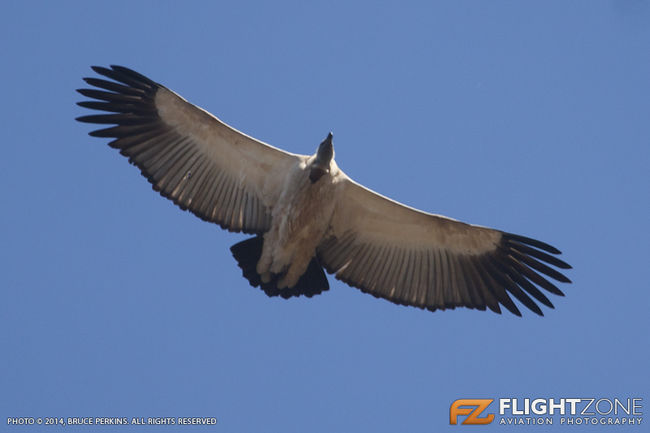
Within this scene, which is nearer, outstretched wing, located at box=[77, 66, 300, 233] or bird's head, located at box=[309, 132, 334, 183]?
bird's head, located at box=[309, 132, 334, 183]

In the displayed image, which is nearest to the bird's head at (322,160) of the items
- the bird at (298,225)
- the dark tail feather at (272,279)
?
the bird at (298,225)

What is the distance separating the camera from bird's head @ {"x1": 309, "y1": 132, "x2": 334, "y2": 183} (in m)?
12.2

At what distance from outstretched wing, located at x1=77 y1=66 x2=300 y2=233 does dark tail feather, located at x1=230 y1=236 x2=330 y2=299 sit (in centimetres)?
26

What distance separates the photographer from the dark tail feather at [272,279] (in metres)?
12.7

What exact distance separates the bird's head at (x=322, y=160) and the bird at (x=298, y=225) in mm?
328

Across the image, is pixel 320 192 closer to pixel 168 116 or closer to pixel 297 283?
pixel 297 283

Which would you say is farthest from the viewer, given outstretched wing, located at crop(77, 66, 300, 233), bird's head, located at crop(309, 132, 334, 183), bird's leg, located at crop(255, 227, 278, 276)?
outstretched wing, located at crop(77, 66, 300, 233)

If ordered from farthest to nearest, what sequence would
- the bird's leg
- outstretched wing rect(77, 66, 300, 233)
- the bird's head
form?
outstretched wing rect(77, 66, 300, 233), the bird's leg, the bird's head

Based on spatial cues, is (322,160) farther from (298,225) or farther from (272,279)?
(272,279)

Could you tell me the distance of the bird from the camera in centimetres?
1274

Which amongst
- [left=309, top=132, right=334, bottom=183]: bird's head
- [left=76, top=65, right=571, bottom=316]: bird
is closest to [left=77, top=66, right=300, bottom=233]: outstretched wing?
[left=76, top=65, right=571, bottom=316]: bird

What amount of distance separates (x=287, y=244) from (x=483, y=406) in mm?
3245

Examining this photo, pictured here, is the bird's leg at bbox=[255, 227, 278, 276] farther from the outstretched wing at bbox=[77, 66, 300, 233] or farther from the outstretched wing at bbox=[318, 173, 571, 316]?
the outstretched wing at bbox=[318, 173, 571, 316]

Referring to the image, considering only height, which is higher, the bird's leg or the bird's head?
the bird's head
